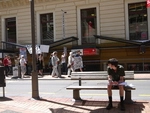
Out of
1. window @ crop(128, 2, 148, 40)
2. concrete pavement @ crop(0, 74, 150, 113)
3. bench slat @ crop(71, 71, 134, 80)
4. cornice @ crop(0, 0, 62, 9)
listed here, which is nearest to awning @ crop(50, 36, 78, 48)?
window @ crop(128, 2, 148, 40)

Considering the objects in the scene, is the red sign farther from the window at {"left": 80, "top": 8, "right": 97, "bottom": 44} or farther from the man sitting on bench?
the man sitting on bench

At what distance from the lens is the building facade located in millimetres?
21359

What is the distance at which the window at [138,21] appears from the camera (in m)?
21.5

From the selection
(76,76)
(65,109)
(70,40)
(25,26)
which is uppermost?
(25,26)

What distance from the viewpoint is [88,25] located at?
77.3 feet

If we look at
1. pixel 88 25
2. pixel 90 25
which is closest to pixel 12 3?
pixel 88 25

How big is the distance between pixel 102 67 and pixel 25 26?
9.27 m

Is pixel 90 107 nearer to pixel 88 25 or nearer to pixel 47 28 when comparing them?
pixel 88 25

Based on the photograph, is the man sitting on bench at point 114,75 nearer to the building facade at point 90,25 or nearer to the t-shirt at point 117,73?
the t-shirt at point 117,73

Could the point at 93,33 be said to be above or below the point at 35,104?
above

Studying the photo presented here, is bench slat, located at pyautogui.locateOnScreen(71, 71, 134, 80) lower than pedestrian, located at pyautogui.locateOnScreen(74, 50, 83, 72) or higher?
lower

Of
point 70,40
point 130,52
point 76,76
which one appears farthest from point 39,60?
Result: point 76,76

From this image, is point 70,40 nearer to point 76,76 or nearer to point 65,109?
point 76,76

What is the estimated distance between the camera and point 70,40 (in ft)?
73.9
